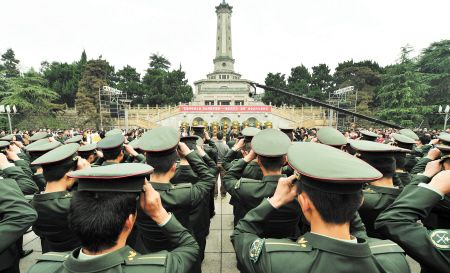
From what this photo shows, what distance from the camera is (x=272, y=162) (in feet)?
8.50

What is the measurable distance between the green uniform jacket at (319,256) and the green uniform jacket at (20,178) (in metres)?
2.62

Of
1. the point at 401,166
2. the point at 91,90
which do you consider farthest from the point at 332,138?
the point at 91,90

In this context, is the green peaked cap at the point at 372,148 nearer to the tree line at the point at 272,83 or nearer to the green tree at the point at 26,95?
the tree line at the point at 272,83

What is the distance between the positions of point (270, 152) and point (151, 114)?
3795 cm

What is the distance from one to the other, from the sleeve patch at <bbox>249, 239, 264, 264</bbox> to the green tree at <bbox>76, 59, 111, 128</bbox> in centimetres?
3662

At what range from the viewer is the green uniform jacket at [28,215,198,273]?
1238 mm

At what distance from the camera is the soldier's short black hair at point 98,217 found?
1.24 meters

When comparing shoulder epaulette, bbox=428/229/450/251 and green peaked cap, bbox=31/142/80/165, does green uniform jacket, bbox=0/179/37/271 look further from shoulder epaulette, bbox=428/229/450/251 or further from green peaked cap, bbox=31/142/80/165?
shoulder epaulette, bbox=428/229/450/251

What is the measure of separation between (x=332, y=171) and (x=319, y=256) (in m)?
0.43

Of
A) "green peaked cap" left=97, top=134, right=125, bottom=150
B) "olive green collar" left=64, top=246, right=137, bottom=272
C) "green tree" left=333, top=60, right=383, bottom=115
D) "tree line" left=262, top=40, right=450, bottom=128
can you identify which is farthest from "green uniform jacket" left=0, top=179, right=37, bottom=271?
"green tree" left=333, top=60, right=383, bottom=115

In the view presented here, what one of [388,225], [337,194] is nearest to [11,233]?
[337,194]

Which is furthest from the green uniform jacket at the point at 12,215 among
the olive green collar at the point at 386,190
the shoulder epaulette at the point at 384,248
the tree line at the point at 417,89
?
the tree line at the point at 417,89

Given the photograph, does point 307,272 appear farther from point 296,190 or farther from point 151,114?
point 151,114

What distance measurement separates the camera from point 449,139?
296 centimetres
